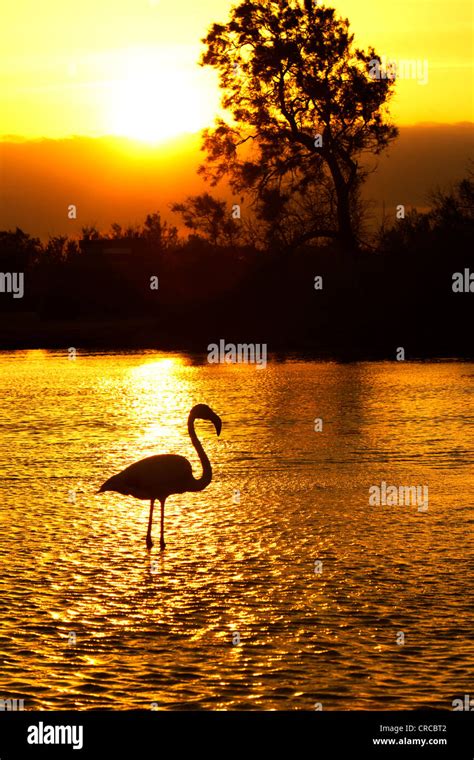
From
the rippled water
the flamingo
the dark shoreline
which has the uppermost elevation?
the dark shoreline

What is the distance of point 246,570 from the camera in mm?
10336

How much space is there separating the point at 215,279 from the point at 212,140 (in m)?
5.96

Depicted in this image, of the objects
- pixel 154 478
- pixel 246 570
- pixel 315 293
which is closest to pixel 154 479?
pixel 154 478

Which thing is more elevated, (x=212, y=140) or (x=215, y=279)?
(x=212, y=140)

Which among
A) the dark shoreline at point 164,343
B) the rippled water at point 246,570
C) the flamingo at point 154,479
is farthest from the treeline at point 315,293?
the flamingo at point 154,479

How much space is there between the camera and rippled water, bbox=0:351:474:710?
7.70 meters

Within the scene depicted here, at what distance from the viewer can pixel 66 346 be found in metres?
44.4

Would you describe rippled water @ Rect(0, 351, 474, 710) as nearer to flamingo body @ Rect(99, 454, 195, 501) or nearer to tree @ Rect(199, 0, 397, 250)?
flamingo body @ Rect(99, 454, 195, 501)

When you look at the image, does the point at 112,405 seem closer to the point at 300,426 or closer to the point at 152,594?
the point at 300,426

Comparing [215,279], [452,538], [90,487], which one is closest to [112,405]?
[90,487]

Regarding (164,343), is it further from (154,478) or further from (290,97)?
(154,478)

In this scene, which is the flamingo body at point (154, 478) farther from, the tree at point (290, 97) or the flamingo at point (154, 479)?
the tree at point (290, 97)

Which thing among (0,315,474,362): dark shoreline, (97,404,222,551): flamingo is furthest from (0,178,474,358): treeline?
(97,404,222,551): flamingo
